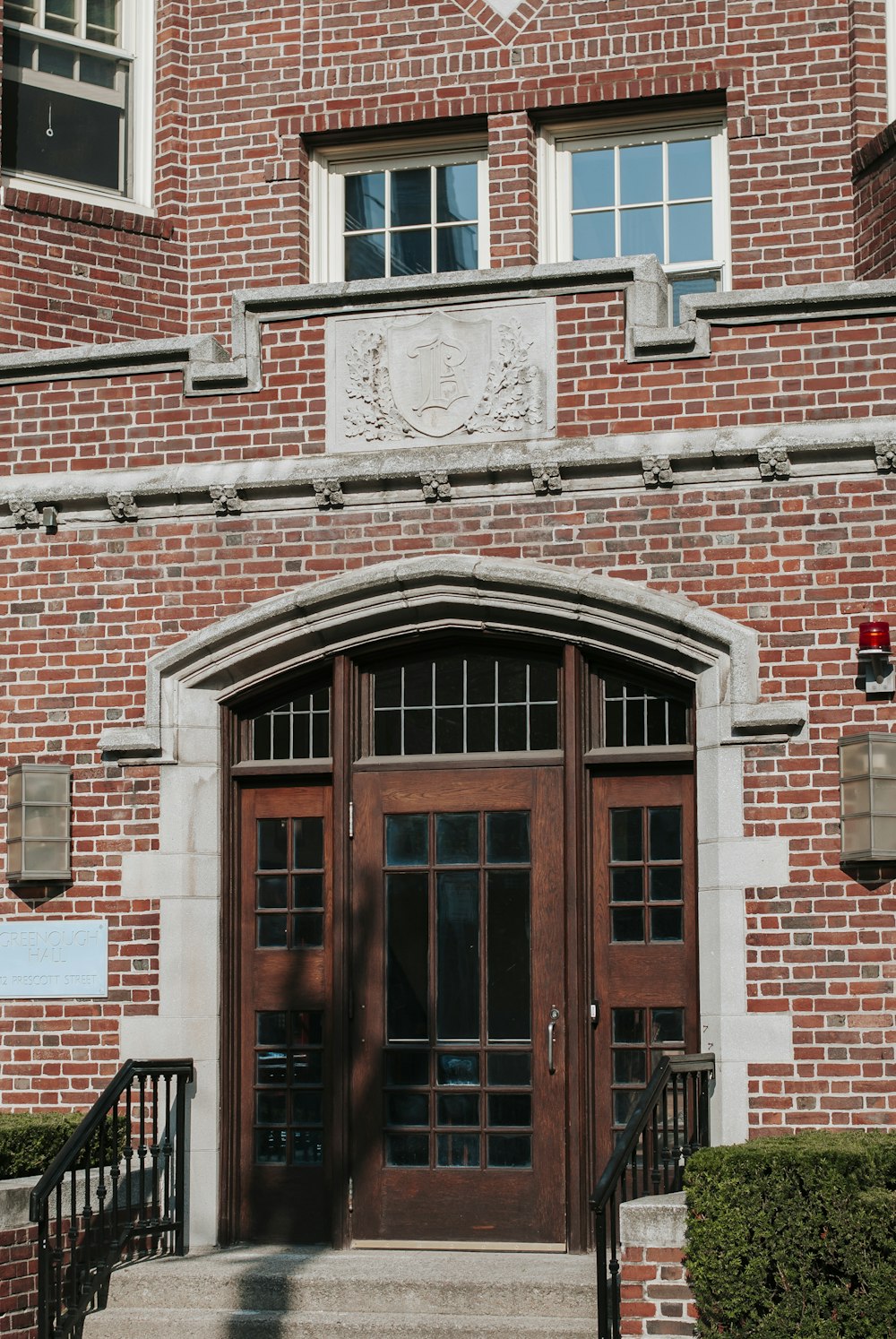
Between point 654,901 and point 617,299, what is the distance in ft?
10.0

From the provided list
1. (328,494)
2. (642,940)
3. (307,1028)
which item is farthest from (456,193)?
(307,1028)

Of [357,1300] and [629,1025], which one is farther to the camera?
[629,1025]

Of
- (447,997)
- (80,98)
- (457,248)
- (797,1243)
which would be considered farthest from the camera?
(80,98)

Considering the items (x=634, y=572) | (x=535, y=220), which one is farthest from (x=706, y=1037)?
(x=535, y=220)

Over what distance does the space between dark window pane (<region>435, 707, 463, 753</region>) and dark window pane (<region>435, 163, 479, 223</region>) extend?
365cm

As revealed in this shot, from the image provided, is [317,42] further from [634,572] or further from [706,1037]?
[706,1037]

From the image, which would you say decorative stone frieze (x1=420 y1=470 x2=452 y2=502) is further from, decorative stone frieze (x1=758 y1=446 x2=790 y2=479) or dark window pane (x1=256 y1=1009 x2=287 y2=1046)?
dark window pane (x1=256 y1=1009 x2=287 y2=1046)

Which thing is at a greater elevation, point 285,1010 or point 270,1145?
point 285,1010

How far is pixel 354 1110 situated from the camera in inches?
377

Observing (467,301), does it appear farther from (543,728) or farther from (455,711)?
(543,728)

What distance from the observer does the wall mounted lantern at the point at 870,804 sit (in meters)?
8.70

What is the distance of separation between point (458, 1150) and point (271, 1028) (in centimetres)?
118

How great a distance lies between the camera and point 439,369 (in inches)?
381

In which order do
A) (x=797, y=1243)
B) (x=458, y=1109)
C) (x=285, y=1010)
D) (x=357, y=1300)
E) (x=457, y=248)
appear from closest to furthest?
(x=797, y=1243)
(x=357, y=1300)
(x=458, y=1109)
(x=285, y=1010)
(x=457, y=248)
